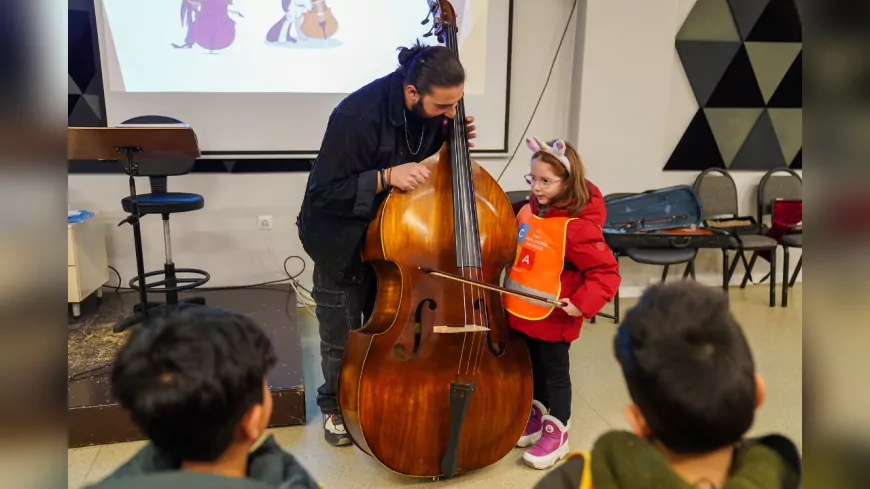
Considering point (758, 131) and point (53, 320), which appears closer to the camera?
point (53, 320)

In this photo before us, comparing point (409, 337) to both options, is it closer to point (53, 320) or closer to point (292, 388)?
point (292, 388)

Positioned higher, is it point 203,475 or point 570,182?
point 570,182

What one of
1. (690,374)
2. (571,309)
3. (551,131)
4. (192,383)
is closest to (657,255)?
(551,131)

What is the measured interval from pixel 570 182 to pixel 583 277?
12.0 inches

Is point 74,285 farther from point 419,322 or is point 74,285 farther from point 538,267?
point 538,267

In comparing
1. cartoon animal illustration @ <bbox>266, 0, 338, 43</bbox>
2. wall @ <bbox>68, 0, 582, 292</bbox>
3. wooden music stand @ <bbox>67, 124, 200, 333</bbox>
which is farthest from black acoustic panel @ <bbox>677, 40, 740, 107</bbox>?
wooden music stand @ <bbox>67, 124, 200, 333</bbox>

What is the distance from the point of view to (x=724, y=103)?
3.89 m

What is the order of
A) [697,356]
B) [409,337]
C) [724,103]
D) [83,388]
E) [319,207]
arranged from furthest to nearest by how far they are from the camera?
[724,103] < [83,388] < [319,207] < [409,337] < [697,356]

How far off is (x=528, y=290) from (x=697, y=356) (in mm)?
1138

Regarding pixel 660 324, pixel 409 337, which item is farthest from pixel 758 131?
pixel 660 324

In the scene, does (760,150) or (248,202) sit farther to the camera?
(760,150)

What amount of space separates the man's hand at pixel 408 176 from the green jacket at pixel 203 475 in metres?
0.97

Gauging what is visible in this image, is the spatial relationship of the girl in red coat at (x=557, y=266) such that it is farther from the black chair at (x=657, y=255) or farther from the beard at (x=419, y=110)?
the black chair at (x=657, y=255)

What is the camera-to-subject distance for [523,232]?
6.35 feet
